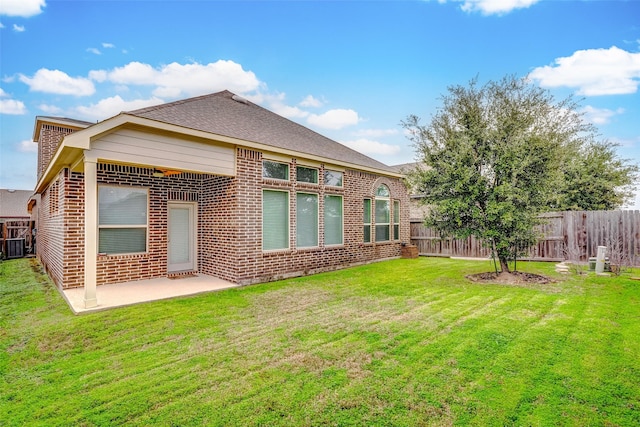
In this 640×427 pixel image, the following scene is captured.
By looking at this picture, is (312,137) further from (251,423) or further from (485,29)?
(251,423)

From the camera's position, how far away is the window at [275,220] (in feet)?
25.6

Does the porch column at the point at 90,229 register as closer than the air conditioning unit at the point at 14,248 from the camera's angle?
Yes

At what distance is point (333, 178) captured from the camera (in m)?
9.65

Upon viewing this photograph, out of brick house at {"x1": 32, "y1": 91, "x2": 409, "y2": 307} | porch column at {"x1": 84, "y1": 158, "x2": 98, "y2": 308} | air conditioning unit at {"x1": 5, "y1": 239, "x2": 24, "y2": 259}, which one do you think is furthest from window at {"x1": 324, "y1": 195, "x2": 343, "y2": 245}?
air conditioning unit at {"x1": 5, "y1": 239, "x2": 24, "y2": 259}

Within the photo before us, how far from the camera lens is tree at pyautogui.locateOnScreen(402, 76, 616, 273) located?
7.09m

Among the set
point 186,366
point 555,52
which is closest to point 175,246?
point 186,366

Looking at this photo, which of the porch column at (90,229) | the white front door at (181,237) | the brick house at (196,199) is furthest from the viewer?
the white front door at (181,237)

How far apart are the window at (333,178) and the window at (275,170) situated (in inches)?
59.2

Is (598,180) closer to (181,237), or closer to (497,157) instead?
(497,157)

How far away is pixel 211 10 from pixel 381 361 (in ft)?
37.9

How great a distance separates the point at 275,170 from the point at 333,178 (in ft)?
7.32

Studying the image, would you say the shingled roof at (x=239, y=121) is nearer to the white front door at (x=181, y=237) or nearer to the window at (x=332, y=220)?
the window at (x=332, y=220)

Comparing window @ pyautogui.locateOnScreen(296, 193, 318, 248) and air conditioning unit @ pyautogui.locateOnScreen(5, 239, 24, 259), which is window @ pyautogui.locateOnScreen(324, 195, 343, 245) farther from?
air conditioning unit @ pyautogui.locateOnScreen(5, 239, 24, 259)

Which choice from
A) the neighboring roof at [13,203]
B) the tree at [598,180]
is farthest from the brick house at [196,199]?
the neighboring roof at [13,203]
